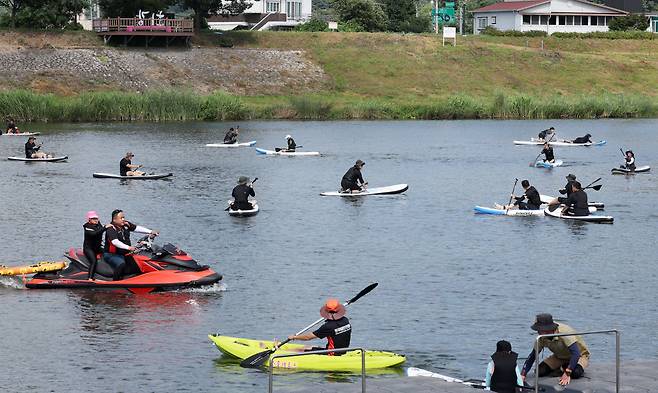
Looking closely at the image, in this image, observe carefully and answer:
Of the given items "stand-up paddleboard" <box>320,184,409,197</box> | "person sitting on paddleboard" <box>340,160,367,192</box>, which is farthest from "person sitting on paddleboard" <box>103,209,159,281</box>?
"stand-up paddleboard" <box>320,184,409,197</box>

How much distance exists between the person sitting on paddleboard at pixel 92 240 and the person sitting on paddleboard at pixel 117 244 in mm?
220

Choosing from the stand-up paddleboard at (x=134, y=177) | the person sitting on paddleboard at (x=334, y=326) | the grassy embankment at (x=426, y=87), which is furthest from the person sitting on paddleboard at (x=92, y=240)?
the grassy embankment at (x=426, y=87)

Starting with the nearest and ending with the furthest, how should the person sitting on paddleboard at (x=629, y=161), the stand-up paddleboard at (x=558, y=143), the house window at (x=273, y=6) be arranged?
the person sitting on paddleboard at (x=629, y=161), the stand-up paddleboard at (x=558, y=143), the house window at (x=273, y=6)

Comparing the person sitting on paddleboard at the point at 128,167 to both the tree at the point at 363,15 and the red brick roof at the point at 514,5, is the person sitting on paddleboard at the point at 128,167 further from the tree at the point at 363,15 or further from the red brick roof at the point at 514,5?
the red brick roof at the point at 514,5

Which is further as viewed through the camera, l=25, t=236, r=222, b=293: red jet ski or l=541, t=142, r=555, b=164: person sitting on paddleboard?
l=541, t=142, r=555, b=164: person sitting on paddleboard

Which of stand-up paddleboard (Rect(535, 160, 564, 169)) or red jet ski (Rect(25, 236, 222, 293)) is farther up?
red jet ski (Rect(25, 236, 222, 293))

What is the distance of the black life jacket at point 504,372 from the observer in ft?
73.9

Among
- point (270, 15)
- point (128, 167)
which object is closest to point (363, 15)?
point (270, 15)

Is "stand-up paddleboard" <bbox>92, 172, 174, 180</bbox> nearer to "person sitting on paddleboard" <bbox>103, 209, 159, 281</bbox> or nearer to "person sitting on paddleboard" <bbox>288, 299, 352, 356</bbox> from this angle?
"person sitting on paddleboard" <bbox>103, 209, 159, 281</bbox>

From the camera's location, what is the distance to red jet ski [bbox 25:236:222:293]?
3431 cm

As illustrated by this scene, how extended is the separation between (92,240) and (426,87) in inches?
3919

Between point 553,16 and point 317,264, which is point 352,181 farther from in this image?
point 553,16

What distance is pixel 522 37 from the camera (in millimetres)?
157000

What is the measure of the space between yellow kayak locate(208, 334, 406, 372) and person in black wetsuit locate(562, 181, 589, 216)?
890 inches
